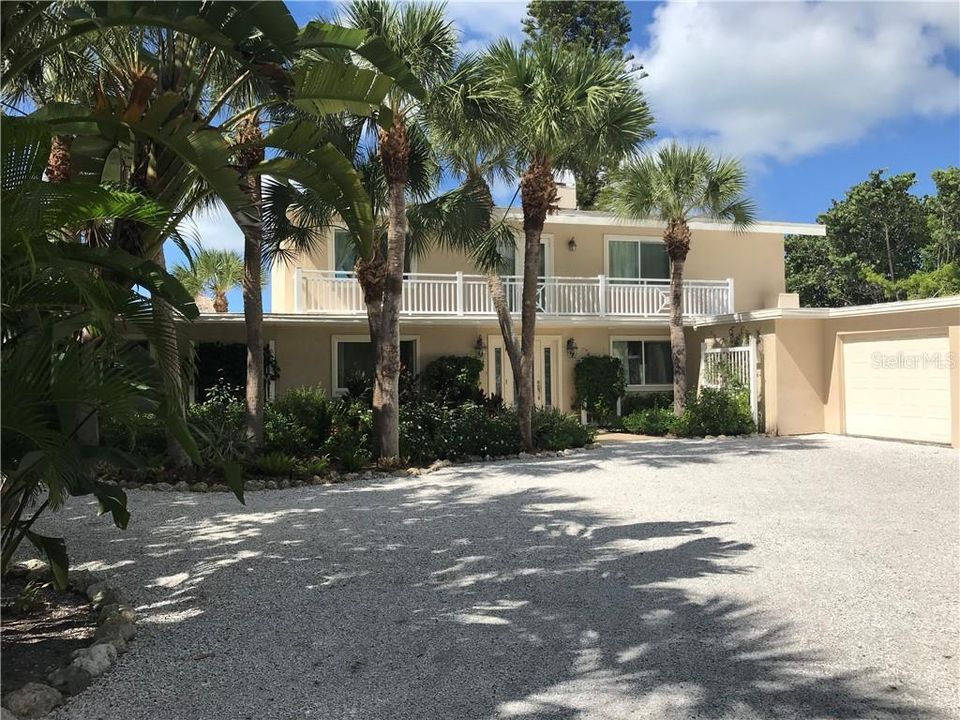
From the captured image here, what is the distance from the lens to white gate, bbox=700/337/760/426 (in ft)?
55.7

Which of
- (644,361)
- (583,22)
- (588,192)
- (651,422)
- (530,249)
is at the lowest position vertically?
(651,422)

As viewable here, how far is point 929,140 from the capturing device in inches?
698

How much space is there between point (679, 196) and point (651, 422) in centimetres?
556

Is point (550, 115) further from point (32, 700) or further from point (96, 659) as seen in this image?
point (32, 700)

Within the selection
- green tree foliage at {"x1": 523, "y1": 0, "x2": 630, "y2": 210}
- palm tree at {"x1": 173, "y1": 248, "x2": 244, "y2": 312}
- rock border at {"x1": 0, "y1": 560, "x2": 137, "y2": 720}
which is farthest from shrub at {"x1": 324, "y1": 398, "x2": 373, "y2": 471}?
green tree foliage at {"x1": 523, "y1": 0, "x2": 630, "y2": 210}

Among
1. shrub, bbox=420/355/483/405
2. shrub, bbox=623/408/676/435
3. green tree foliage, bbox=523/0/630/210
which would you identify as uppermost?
green tree foliage, bbox=523/0/630/210

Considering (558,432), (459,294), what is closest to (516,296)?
(459,294)

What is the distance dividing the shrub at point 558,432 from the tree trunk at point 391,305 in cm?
315

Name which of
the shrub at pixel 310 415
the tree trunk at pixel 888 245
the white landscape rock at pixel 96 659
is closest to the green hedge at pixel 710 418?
the shrub at pixel 310 415

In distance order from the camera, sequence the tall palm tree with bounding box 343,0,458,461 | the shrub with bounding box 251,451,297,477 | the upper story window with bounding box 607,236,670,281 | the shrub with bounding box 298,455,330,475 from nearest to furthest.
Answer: the shrub with bounding box 251,451,297,477 < the shrub with bounding box 298,455,330,475 < the tall palm tree with bounding box 343,0,458,461 < the upper story window with bounding box 607,236,670,281

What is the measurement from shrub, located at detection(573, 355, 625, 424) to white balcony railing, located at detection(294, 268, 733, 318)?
139 cm

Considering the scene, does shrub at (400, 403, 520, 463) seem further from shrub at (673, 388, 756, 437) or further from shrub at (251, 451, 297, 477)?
shrub at (673, 388, 756, 437)

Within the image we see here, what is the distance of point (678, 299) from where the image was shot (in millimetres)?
17859

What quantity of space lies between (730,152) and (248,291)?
1193 centimetres
